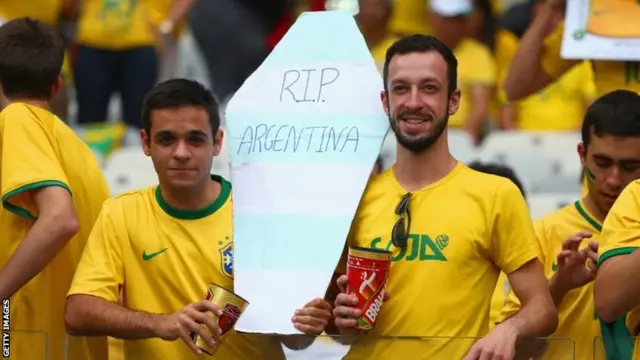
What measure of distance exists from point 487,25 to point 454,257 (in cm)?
649

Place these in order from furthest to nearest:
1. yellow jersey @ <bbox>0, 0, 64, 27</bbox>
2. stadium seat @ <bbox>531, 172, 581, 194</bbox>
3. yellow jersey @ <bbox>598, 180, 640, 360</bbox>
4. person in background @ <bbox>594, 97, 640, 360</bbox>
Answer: stadium seat @ <bbox>531, 172, 581, 194</bbox>, yellow jersey @ <bbox>0, 0, 64, 27</bbox>, yellow jersey @ <bbox>598, 180, 640, 360</bbox>, person in background @ <bbox>594, 97, 640, 360</bbox>

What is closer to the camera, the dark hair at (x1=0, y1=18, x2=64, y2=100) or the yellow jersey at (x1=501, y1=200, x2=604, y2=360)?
the yellow jersey at (x1=501, y1=200, x2=604, y2=360)

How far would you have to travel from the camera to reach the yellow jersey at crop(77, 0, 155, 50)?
10164 millimetres

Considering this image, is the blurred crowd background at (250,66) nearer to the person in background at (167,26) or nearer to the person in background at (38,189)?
the person in background at (167,26)

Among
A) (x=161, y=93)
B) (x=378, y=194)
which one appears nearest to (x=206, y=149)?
(x=161, y=93)

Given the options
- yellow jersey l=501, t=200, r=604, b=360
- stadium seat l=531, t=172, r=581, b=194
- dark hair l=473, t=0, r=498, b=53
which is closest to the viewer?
Answer: yellow jersey l=501, t=200, r=604, b=360

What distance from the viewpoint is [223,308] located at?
15.5 ft

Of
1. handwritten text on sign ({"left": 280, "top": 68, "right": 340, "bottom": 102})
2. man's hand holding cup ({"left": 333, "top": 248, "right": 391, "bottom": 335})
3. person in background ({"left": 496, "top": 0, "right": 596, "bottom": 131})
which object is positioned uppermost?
handwritten text on sign ({"left": 280, "top": 68, "right": 340, "bottom": 102})

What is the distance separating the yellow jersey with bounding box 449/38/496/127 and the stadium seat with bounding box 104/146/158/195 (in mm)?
2000

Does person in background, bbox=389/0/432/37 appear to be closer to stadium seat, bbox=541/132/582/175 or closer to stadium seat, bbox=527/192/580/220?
stadium seat, bbox=541/132/582/175

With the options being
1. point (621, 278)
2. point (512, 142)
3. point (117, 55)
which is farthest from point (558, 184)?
point (621, 278)

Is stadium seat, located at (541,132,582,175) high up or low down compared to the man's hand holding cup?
down

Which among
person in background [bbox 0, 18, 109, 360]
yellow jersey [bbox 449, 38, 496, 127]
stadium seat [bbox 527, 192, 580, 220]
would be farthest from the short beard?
yellow jersey [bbox 449, 38, 496, 127]

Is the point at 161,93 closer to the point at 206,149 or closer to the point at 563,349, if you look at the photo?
the point at 206,149
